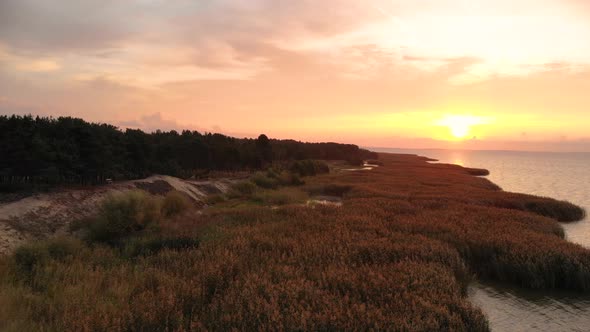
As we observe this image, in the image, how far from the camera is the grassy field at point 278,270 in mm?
7316

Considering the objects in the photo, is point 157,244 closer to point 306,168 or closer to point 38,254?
Result: point 38,254

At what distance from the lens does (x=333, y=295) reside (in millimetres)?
8180

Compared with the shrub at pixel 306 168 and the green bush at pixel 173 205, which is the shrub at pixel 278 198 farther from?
the shrub at pixel 306 168

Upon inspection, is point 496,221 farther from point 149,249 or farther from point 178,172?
point 178,172

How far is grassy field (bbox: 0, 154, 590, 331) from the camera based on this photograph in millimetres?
7316

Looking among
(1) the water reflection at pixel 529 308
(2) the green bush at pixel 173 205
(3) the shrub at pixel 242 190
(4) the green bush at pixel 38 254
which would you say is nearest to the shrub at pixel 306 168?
(3) the shrub at pixel 242 190

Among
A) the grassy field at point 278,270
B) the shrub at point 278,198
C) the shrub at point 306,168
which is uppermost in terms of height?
the shrub at point 306,168

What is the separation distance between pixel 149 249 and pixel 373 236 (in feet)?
28.7

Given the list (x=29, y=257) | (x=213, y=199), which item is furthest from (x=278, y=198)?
(x=29, y=257)

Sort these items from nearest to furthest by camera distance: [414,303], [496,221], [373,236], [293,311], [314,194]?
[293,311] < [414,303] < [373,236] < [496,221] < [314,194]

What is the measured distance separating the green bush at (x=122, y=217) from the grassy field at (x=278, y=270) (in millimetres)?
65

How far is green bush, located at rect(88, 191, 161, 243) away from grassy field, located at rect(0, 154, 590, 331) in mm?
65

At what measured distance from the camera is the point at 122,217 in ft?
56.3

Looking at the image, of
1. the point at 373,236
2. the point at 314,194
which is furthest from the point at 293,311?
the point at 314,194
